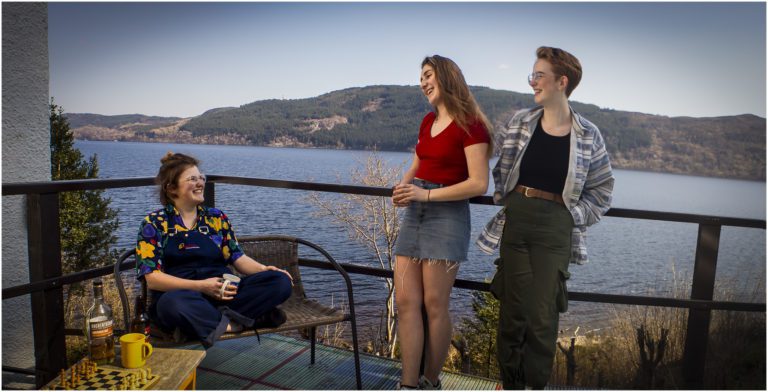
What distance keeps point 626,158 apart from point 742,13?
72.5 feet

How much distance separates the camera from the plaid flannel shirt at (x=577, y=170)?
1989mm

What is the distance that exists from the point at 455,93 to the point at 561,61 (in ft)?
1.34

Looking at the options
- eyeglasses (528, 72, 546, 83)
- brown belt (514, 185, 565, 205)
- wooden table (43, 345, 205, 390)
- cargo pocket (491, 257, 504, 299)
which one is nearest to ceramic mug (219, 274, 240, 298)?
wooden table (43, 345, 205, 390)

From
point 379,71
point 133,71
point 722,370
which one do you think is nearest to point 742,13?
point 379,71

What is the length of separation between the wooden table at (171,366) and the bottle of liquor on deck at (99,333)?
0.03 metres

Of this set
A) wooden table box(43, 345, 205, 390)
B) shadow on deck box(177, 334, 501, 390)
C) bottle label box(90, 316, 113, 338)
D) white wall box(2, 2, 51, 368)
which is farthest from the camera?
white wall box(2, 2, 51, 368)

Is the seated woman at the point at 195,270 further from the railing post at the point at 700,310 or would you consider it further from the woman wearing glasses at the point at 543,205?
the railing post at the point at 700,310

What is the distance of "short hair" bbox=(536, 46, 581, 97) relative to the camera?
77.4 inches

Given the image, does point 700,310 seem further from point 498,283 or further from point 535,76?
point 535,76

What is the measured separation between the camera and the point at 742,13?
46125mm

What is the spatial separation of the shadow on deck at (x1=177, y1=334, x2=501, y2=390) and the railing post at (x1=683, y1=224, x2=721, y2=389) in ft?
2.98

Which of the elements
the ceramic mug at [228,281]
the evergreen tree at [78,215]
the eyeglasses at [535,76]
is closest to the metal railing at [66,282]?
the eyeglasses at [535,76]

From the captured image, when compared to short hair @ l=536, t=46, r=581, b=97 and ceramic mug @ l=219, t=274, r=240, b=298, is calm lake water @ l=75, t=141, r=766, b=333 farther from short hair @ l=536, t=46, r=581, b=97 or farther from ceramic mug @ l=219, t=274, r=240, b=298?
ceramic mug @ l=219, t=274, r=240, b=298

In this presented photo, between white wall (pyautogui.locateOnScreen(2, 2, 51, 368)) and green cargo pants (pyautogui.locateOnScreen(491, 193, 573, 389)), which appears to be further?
white wall (pyautogui.locateOnScreen(2, 2, 51, 368))
